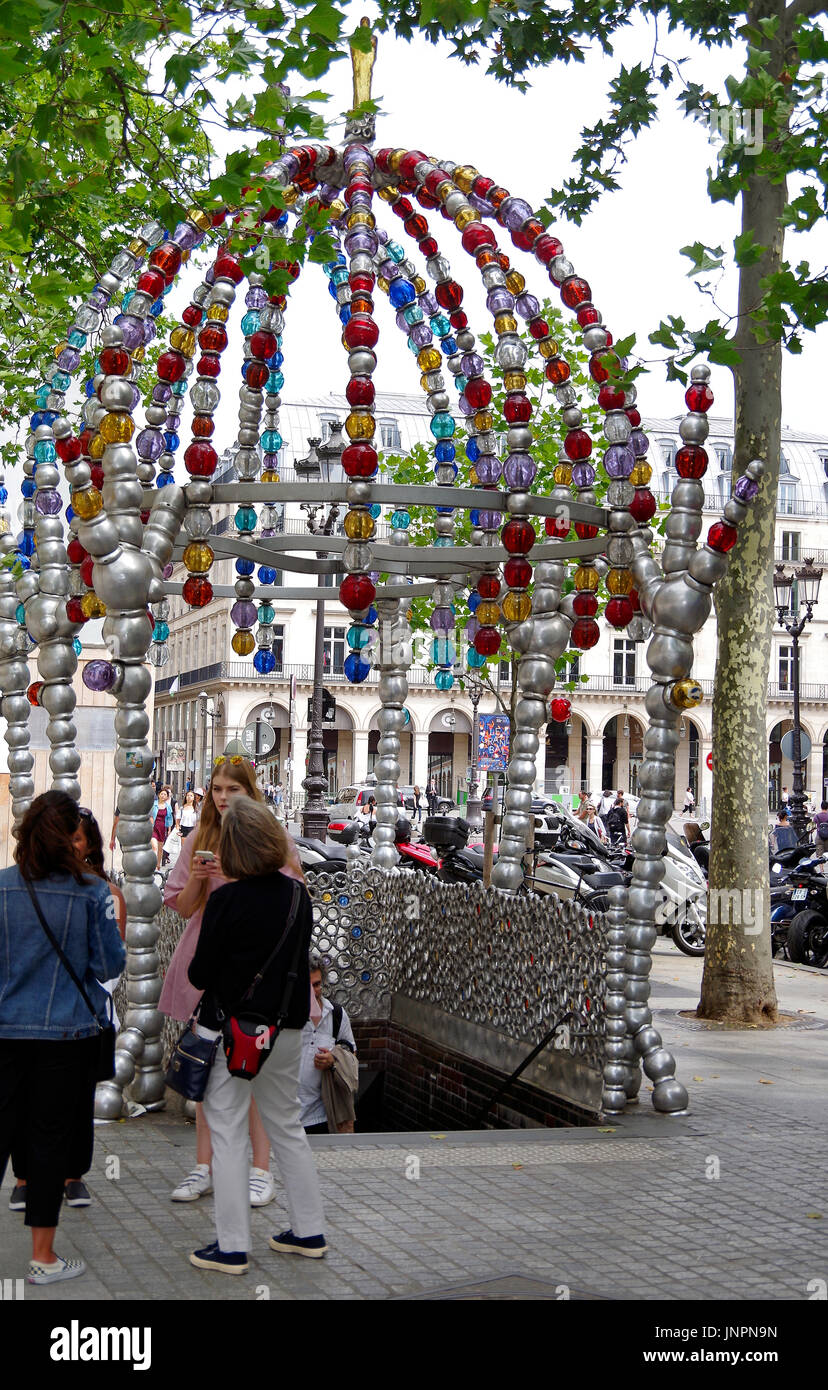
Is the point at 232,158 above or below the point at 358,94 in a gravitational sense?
below

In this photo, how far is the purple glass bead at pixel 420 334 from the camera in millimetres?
10109

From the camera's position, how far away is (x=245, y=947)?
5.32 metres

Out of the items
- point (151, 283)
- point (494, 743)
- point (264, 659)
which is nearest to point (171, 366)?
point (151, 283)

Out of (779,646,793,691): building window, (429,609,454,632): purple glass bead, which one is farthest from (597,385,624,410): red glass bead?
(779,646,793,691): building window

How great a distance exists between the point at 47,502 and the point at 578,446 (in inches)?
118

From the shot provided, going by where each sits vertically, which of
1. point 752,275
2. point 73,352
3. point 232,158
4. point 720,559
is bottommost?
point 720,559

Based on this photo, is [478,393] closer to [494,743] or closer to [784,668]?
[494,743]

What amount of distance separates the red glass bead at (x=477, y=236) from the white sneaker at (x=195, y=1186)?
5.06 m

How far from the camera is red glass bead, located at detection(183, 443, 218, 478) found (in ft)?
27.1

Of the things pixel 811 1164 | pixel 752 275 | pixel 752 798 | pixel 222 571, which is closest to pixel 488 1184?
pixel 811 1164

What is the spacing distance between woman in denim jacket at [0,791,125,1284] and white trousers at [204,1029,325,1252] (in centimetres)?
48

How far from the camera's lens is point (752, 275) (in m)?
11.9

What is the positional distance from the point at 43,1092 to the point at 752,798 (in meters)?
7.51
